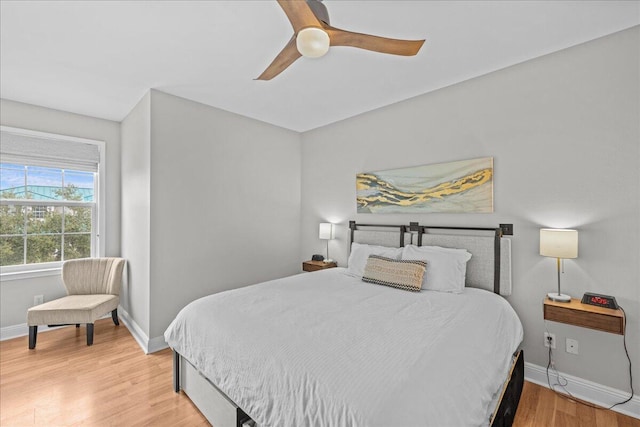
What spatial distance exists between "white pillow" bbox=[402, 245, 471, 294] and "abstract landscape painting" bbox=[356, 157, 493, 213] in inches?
18.6

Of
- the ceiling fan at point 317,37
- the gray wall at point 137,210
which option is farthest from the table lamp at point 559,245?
the gray wall at point 137,210

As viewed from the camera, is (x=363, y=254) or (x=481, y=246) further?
(x=363, y=254)

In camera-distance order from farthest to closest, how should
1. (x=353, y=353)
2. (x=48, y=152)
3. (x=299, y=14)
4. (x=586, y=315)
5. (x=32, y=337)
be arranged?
1. (x=48, y=152)
2. (x=32, y=337)
3. (x=586, y=315)
4. (x=353, y=353)
5. (x=299, y=14)

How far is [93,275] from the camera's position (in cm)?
349

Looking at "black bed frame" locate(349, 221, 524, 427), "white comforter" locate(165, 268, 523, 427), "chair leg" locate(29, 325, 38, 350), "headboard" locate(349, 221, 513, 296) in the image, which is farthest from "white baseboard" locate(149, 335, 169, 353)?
"headboard" locate(349, 221, 513, 296)

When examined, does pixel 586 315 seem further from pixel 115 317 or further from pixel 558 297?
pixel 115 317

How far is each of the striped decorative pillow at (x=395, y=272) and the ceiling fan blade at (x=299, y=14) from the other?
6.72 ft

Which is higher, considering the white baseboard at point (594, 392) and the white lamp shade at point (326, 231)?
the white lamp shade at point (326, 231)

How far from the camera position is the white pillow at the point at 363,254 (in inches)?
119

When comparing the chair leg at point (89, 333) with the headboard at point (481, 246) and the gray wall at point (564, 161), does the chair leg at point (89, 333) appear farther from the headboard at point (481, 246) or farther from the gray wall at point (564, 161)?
the gray wall at point (564, 161)

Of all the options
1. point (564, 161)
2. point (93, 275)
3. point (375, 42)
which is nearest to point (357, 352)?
point (375, 42)

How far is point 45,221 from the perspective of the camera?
11.5ft

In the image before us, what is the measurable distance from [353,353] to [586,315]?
175 centimetres

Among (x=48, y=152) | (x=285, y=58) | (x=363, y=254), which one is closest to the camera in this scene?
(x=285, y=58)
